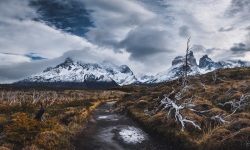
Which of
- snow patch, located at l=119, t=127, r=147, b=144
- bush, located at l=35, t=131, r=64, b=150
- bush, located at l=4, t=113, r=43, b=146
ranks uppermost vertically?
bush, located at l=4, t=113, r=43, b=146

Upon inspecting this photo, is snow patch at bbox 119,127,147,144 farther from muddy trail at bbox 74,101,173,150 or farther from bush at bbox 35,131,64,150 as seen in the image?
bush at bbox 35,131,64,150

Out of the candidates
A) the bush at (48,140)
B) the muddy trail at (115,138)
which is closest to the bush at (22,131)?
the bush at (48,140)

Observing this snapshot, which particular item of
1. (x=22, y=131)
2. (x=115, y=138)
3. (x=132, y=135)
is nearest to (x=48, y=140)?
(x=22, y=131)

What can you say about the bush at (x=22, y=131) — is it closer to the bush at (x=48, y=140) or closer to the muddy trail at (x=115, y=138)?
the bush at (x=48, y=140)

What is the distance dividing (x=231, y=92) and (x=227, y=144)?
23.6m

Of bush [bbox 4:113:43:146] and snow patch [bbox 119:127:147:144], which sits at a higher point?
bush [bbox 4:113:43:146]

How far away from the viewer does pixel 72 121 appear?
33.5 m

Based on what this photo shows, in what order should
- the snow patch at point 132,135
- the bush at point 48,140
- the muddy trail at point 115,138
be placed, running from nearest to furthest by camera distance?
1. the bush at point 48,140
2. the muddy trail at point 115,138
3. the snow patch at point 132,135

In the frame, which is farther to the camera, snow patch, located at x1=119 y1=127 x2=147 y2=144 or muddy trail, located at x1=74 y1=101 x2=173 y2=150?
snow patch, located at x1=119 y1=127 x2=147 y2=144

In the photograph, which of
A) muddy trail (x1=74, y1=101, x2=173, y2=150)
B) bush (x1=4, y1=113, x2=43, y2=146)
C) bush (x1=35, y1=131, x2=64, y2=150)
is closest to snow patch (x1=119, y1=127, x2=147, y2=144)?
muddy trail (x1=74, y1=101, x2=173, y2=150)

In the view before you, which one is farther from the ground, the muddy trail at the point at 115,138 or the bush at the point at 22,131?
the bush at the point at 22,131

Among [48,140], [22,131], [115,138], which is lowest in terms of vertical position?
[115,138]

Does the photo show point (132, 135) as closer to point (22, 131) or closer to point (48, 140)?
point (48, 140)

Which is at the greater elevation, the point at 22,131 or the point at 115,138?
the point at 22,131
